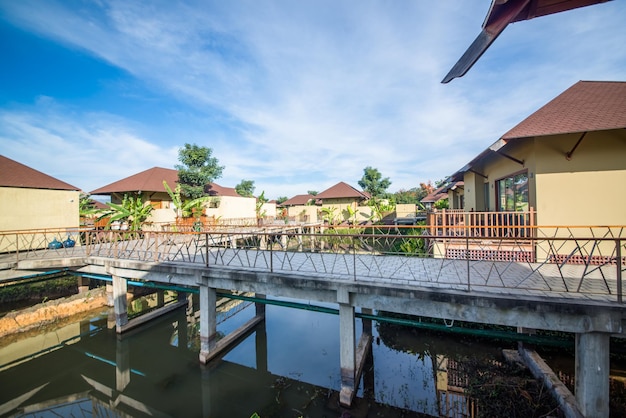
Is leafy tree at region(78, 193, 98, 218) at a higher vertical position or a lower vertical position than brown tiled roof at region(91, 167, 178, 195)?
lower

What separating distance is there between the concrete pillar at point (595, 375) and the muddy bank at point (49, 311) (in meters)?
15.7

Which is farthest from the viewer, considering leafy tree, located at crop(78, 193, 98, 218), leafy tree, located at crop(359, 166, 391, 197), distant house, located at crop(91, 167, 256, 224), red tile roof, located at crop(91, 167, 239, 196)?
leafy tree, located at crop(359, 166, 391, 197)

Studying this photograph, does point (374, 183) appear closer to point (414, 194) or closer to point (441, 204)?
point (441, 204)

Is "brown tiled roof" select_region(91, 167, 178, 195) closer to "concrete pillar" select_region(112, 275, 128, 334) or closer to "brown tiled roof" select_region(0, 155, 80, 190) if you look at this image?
"brown tiled roof" select_region(0, 155, 80, 190)

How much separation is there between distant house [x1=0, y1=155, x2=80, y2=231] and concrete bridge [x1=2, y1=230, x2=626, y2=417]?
591 centimetres

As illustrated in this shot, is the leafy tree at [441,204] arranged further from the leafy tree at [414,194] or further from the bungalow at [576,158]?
the leafy tree at [414,194]

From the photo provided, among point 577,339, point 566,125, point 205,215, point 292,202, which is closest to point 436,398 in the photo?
point 577,339

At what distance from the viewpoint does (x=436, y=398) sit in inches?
257

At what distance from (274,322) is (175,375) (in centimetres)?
390

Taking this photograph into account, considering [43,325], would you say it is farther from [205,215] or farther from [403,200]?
[403,200]

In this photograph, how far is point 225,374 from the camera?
7.80 m

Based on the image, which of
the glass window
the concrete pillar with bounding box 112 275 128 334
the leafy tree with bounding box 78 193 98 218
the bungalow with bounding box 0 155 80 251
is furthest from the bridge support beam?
the leafy tree with bounding box 78 193 98 218

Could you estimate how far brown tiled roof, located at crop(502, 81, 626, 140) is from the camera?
7.28 meters

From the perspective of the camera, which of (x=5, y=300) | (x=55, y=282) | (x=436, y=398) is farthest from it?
(x=55, y=282)
